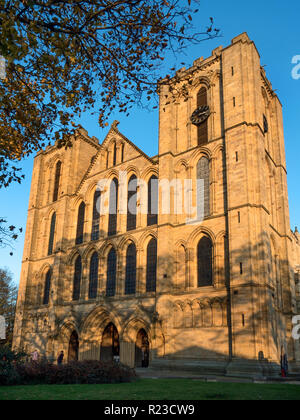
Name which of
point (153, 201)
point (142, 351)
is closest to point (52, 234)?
point (153, 201)

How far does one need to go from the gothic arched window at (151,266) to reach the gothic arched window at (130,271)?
138 cm

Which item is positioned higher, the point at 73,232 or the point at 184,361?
the point at 73,232

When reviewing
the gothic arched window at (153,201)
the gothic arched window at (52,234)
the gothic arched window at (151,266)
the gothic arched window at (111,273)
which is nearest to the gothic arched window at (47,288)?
the gothic arched window at (52,234)

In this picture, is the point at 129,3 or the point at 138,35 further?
the point at 138,35

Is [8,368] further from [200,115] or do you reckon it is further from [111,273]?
[200,115]

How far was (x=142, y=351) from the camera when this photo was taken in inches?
1029

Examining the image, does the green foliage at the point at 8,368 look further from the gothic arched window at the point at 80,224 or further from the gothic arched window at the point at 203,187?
the gothic arched window at the point at 80,224

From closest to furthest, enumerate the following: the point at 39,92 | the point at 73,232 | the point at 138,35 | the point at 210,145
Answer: the point at 138,35
the point at 39,92
the point at 210,145
the point at 73,232

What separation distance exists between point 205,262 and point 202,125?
10.4m

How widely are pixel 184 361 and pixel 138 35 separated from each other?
18690mm
